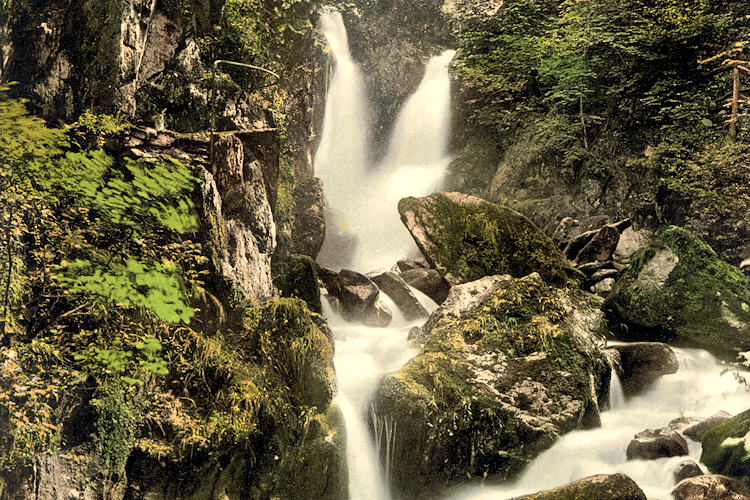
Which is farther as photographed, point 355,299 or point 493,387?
point 355,299

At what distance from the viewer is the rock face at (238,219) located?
114 inches

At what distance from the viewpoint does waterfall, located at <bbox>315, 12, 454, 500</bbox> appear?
3.14m

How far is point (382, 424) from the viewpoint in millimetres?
2824

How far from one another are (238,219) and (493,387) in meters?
2.05

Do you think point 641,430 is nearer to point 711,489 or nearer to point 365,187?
point 711,489

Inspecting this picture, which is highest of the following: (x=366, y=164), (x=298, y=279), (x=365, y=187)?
(x=366, y=164)

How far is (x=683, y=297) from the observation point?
10.4 ft

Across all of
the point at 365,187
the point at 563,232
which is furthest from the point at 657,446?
the point at 365,187

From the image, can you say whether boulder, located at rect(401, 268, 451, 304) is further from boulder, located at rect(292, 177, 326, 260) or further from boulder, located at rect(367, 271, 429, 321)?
boulder, located at rect(292, 177, 326, 260)

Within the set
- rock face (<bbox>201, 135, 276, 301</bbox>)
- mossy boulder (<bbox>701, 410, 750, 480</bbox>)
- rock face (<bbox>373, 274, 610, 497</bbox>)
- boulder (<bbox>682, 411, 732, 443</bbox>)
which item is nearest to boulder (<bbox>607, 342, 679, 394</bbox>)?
rock face (<bbox>373, 274, 610, 497</bbox>)

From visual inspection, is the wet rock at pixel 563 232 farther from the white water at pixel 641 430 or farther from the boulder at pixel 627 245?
the white water at pixel 641 430

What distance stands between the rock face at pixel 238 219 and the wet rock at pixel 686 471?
2701mm

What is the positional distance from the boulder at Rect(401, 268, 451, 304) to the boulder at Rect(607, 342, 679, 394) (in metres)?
1.30

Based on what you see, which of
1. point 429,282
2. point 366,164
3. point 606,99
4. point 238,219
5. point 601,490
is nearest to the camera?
point 601,490
